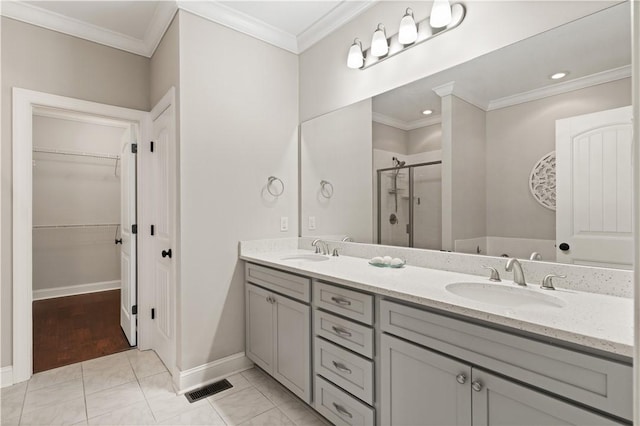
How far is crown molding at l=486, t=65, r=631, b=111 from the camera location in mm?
1254

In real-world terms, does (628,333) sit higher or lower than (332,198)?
lower

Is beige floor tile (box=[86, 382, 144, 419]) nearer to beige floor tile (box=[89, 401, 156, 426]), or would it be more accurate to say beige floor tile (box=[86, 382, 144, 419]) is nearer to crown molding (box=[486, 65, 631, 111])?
beige floor tile (box=[89, 401, 156, 426])

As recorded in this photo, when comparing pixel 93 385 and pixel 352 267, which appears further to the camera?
pixel 93 385

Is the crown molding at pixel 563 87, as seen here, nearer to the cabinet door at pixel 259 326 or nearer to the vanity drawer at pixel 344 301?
the vanity drawer at pixel 344 301

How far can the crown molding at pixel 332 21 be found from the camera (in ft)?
7.27

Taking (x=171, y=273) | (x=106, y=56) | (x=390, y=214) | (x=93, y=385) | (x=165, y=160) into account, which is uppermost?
(x=106, y=56)

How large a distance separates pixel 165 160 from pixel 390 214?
1749 millimetres

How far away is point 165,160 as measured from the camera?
2.49 meters

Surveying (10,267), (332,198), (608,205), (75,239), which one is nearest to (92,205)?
(75,239)

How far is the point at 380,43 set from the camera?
202cm

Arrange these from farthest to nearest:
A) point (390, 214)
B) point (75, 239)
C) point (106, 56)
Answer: point (75, 239)
point (106, 56)
point (390, 214)

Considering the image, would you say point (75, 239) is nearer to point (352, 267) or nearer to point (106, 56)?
point (106, 56)

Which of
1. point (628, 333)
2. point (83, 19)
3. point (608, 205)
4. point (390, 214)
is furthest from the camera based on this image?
point (83, 19)

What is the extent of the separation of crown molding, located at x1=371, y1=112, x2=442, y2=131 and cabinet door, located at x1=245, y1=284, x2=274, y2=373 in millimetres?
1365
